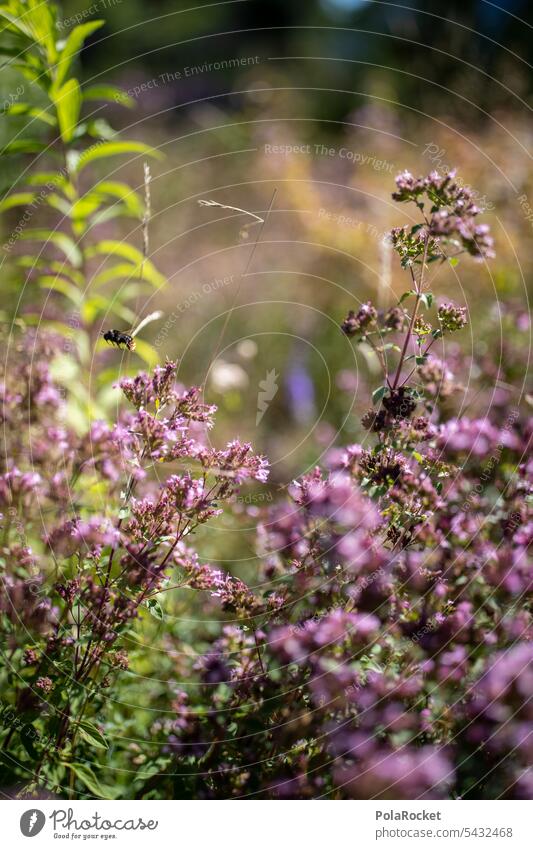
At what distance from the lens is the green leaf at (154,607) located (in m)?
1.80

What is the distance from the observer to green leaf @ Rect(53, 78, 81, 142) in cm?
253

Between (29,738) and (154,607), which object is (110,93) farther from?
(29,738)

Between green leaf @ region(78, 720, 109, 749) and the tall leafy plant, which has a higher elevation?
the tall leafy plant

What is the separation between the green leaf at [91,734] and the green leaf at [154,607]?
370mm

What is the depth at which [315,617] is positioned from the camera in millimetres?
1992

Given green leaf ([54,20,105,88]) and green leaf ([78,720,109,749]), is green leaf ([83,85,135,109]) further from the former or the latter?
green leaf ([78,720,109,749])

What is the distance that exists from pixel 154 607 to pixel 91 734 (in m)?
0.43

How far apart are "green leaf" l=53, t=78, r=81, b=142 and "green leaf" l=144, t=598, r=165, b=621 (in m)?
1.94

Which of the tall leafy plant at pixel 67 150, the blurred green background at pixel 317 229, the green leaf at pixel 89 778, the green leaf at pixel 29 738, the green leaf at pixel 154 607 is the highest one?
the blurred green background at pixel 317 229

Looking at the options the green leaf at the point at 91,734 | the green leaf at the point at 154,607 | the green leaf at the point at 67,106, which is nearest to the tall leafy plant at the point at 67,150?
the green leaf at the point at 67,106

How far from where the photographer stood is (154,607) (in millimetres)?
1813

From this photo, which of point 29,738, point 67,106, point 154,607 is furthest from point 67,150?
point 29,738

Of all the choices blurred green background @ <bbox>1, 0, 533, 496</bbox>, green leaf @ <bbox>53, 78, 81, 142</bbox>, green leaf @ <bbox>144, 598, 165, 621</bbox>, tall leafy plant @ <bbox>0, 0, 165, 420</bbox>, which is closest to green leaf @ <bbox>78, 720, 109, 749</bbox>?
green leaf @ <bbox>144, 598, 165, 621</bbox>

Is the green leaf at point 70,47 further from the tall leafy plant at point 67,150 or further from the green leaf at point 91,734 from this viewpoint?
the green leaf at point 91,734
